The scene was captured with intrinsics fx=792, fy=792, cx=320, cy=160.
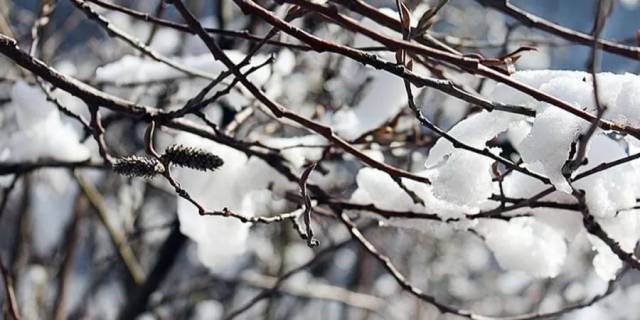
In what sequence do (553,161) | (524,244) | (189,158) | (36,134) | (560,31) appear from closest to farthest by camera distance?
1. (553,161)
2. (189,158)
3. (560,31)
4. (524,244)
5. (36,134)

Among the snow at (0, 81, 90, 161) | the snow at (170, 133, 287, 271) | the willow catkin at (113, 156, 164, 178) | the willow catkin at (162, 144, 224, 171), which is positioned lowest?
the willow catkin at (113, 156, 164, 178)

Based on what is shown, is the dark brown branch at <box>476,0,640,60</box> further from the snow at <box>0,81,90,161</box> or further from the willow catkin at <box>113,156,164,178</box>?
the snow at <box>0,81,90,161</box>

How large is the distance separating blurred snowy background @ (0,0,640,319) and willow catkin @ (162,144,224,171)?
0.78 ft

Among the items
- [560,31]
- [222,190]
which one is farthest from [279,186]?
[560,31]

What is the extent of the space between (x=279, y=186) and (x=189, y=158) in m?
0.35

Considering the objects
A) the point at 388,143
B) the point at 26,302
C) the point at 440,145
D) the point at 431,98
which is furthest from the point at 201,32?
the point at 26,302

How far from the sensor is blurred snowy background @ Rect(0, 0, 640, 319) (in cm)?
107

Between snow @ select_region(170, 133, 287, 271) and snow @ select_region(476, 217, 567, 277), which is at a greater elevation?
snow @ select_region(170, 133, 287, 271)

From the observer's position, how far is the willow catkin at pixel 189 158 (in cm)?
87

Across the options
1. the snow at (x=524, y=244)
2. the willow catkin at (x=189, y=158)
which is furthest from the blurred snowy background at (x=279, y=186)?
the willow catkin at (x=189, y=158)

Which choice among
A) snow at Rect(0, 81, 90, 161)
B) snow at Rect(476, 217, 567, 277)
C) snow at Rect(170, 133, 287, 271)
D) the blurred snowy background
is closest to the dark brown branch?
the blurred snowy background

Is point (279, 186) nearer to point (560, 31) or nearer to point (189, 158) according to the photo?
point (189, 158)

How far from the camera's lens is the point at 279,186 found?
1.22 m

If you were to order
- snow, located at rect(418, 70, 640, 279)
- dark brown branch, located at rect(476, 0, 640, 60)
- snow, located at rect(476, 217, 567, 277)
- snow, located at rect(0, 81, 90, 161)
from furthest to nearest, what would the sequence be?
snow, located at rect(0, 81, 90, 161), snow, located at rect(476, 217, 567, 277), dark brown branch, located at rect(476, 0, 640, 60), snow, located at rect(418, 70, 640, 279)
